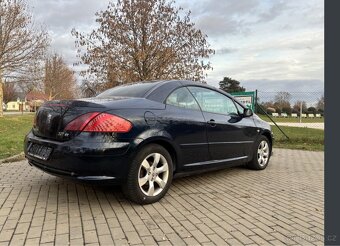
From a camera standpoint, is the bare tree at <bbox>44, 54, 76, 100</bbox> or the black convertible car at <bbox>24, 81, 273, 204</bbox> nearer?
the black convertible car at <bbox>24, 81, 273, 204</bbox>

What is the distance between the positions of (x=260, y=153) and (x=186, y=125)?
7.87 feet

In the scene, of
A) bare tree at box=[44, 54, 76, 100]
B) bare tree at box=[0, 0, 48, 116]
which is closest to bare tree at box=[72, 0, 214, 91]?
bare tree at box=[0, 0, 48, 116]

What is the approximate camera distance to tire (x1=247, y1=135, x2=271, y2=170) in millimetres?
6184

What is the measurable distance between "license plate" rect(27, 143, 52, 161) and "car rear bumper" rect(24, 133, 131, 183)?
0.37ft

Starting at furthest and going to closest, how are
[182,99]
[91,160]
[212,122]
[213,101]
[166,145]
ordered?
[213,101], [212,122], [182,99], [166,145], [91,160]

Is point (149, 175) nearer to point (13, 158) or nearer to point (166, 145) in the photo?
point (166, 145)

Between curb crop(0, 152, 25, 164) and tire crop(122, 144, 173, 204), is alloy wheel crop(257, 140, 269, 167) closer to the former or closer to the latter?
tire crop(122, 144, 173, 204)

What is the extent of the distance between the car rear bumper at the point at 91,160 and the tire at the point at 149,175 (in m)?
0.13

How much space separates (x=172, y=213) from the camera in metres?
3.84

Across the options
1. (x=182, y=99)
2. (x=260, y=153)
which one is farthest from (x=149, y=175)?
(x=260, y=153)

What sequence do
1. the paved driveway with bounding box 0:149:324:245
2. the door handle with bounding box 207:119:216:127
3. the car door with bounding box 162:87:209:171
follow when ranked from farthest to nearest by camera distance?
the door handle with bounding box 207:119:216:127, the car door with bounding box 162:87:209:171, the paved driveway with bounding box 0:149:324:245

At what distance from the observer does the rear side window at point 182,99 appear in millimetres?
4595

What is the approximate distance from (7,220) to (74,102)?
146cm

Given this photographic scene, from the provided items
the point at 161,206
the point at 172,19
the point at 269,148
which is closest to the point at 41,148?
the point at 161,206
